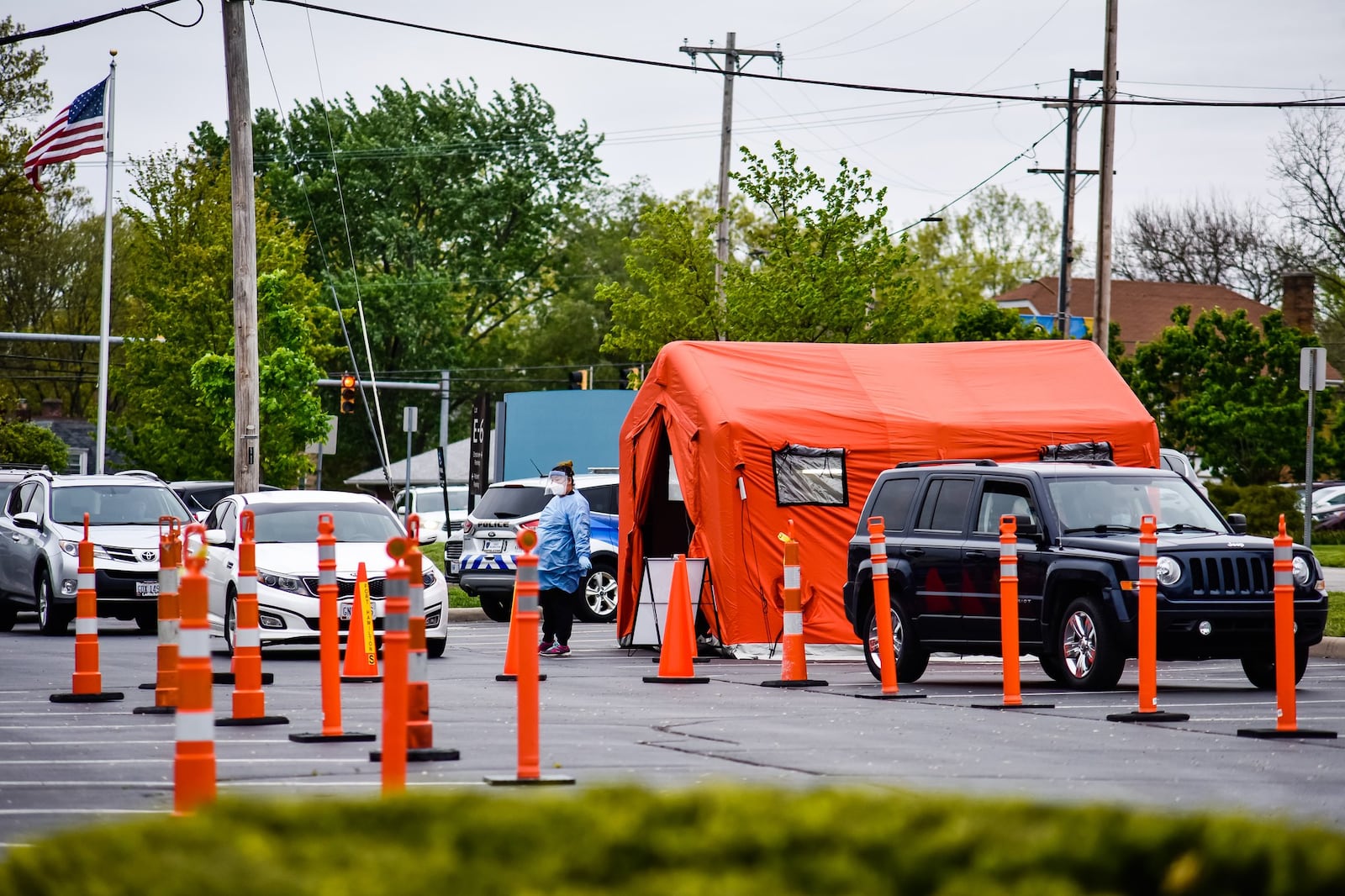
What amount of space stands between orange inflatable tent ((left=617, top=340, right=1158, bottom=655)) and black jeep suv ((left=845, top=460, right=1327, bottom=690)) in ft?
7.41

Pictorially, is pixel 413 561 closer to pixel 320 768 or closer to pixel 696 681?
pixel 320 768

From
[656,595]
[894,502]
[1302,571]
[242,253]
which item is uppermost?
[242,253]

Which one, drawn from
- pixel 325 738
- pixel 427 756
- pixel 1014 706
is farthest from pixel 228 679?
pixel 427 756

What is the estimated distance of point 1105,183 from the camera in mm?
32750

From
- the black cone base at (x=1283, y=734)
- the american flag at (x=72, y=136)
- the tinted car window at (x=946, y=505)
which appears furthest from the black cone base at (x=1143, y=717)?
the american flag at (x=72, y=136)

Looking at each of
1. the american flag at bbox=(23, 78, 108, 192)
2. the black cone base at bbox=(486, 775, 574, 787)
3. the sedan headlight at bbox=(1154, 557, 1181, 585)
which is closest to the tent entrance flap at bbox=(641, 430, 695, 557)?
the sedan headlight at bbox=(1154, 557, 1181, 585)

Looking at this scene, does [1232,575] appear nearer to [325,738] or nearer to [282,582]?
[325,738]

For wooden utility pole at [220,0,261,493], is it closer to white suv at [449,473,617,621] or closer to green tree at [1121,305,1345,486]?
white suv at [449,473,617,621]

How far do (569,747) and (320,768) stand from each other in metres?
1.51

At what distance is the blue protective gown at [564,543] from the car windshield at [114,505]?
22.1 feet

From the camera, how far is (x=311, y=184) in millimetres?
71500

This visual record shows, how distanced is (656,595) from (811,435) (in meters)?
→ 2.25

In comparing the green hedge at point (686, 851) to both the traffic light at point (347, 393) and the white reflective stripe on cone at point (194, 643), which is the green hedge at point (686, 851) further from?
the traffic light at point (347, 393)

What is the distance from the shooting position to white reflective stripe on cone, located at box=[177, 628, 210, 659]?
23.5ft
